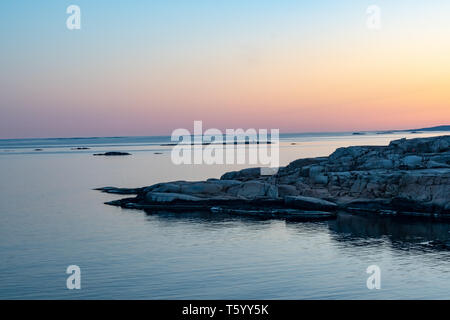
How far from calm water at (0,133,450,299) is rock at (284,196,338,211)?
2.88 metres

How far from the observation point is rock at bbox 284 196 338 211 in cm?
4747

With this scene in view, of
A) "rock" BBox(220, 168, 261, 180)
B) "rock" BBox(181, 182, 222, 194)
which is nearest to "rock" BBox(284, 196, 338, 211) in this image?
"rock" BBox(181, 182, 222, 194)

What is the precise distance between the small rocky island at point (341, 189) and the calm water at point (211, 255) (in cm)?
310

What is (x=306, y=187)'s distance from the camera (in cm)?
5422

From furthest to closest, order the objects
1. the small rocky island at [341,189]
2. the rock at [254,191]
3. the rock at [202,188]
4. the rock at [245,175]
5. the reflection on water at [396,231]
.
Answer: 1. the rock at [245,175]
2. the rock at [202,188]
3. the rock at [254,191]
4. the small rocky island at [341,189]
5. the reflection on water at [396,231]

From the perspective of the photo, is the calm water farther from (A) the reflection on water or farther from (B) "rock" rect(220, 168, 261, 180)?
(B) "rock" rect(220, 168, 261, 180)

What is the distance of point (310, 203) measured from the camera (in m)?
47.8

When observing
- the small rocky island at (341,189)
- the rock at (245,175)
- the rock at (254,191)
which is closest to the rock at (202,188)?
the small rocky island at (341,189)

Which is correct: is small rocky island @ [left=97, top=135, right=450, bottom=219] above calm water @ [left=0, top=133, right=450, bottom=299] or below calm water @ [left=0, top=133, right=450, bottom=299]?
above

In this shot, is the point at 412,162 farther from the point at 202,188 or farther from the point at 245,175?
the point at 202,188

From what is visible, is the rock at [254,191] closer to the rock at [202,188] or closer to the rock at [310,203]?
the rock at [202,188]

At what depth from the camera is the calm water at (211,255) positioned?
24.5m

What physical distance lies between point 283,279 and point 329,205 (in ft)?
74.1
